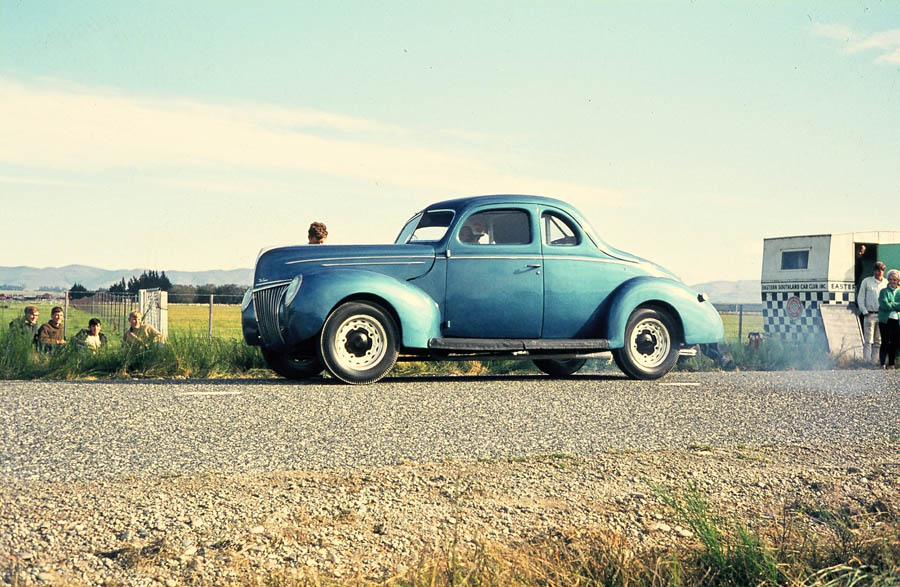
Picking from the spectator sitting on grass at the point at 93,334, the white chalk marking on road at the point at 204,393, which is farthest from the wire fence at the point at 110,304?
the white chalk marking on road at the point at 204,393

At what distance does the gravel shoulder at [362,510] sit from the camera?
3.74m

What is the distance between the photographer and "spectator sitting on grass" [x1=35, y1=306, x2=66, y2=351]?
37.3 feet

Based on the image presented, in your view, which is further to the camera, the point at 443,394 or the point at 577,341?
the point at 577,341

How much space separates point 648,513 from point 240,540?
76.9 inches

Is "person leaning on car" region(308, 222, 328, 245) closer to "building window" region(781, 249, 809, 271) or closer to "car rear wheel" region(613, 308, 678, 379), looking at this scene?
"car rear wheel" region(613, 308, 678, 379)

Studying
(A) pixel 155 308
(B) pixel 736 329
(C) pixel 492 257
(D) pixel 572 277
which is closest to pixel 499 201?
(C) pixel 492 257

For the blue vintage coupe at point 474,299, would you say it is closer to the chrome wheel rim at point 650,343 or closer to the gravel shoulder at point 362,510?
the chrome wheel rim at point 650,343

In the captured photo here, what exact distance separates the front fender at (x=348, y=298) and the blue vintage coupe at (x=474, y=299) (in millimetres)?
12

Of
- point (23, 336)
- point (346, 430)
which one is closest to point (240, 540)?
point (346, 430)

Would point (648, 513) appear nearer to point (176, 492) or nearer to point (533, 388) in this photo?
point (176, 492)

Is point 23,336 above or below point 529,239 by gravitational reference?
below

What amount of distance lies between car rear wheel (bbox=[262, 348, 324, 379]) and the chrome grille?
54cm

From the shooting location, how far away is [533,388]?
9.00m

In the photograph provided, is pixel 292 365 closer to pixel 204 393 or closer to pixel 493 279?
pixel 204 393
